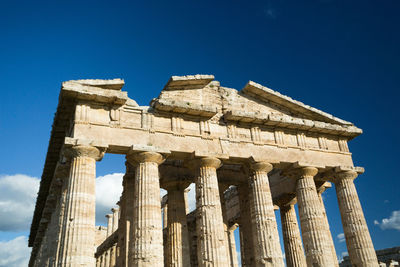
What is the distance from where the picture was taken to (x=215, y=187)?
52.7 ft

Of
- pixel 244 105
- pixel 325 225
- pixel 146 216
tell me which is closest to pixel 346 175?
pixel 325 225

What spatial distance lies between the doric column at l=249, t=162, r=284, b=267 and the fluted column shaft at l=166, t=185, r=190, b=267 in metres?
3.70

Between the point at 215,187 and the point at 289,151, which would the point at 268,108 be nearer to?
the point at 289,151

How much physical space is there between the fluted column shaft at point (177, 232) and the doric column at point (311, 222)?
591cm

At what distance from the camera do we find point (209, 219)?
1520 centimetres

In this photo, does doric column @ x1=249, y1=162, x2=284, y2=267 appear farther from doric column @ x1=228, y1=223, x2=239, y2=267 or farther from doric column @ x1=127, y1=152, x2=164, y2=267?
doric column @ x1=228, y1=223, x2=239, y2=267

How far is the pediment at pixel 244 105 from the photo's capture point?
1675 cm

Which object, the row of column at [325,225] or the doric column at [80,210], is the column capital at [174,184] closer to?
the doric column at [80,210]

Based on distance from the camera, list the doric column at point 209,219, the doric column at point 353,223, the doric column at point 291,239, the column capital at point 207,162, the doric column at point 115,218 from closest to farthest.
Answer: the doric column at point 209,219
the column capital at point 207,162
the doric column at point 353,223
the doric column at point 291,239
the doric column at point 115,218

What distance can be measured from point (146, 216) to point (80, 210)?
2539 millimetres

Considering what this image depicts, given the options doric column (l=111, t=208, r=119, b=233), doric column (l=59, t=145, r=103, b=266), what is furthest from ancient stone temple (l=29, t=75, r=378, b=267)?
doric column (l=111, t=208, r=119, b=233)

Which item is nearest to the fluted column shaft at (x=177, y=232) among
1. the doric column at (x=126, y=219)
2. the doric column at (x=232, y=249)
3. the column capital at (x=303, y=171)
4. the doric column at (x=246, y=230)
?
the doric column at (x=126, y=219)

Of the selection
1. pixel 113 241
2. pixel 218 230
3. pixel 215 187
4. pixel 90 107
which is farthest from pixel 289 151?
pixel 113 241

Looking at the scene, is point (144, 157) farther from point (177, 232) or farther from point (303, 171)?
point (303, 171)
